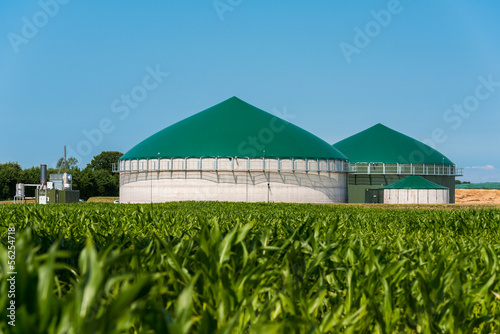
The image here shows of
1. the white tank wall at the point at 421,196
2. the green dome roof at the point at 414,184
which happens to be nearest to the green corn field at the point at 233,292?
the white tank wall at the point at 421,196

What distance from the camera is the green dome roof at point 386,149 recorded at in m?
79.6

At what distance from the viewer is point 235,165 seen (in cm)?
6334

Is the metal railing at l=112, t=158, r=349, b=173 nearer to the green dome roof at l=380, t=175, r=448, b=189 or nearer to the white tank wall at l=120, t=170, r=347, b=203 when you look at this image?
the white tank wall at l=120, t=170, r=347, b=203

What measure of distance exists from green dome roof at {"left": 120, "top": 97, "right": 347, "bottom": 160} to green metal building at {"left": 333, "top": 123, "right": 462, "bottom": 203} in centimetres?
836

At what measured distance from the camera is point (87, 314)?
197 centimetres

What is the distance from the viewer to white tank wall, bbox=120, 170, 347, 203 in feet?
208

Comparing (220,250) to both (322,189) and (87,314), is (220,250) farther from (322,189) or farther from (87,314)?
(322,189)

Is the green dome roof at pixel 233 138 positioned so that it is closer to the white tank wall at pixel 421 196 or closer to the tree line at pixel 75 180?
the white tank wall at pixel 421 196

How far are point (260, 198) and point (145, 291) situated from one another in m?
60.9

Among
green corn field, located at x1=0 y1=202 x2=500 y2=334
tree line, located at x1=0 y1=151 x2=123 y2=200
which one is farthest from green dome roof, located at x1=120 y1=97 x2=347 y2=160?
green corn field, located at x1=0 y1=202 x2=500 y2=334

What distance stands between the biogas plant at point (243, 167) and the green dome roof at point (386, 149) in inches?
239

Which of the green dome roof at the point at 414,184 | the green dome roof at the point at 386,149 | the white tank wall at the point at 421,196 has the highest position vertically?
the green dome roof at the point at 386,149

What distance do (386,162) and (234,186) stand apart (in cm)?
2768

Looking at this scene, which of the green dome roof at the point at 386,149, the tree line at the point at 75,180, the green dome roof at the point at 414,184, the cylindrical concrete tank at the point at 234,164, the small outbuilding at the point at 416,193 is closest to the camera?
the cylindrical concrete tank at the point at 234,164
